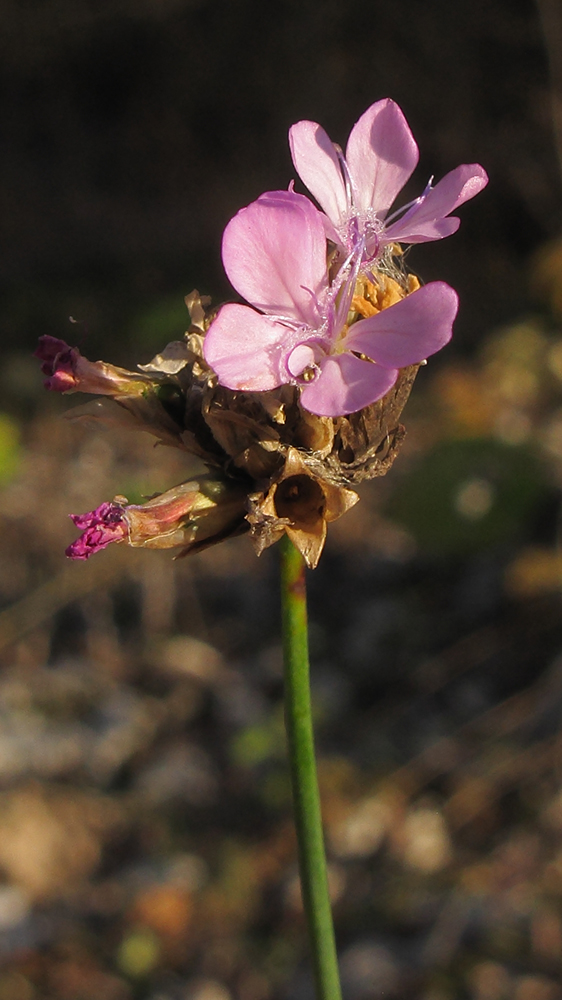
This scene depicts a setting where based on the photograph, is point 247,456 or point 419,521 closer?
point 247,456

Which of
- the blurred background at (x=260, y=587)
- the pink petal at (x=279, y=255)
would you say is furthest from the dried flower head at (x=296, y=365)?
the blurred background at (x=260, y=587)

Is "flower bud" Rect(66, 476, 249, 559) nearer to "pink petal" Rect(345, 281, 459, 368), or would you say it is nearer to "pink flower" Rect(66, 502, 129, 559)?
"pink flower" Rect(66, 502, 129, 559)

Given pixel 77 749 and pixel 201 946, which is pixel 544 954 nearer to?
pixel 201 946

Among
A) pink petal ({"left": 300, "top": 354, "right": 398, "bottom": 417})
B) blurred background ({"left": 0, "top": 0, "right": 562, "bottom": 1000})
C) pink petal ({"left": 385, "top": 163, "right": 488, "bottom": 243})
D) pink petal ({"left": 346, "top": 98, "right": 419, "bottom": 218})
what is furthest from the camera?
blurred background ({"left": 0, "top": 0, "right": 562, "bottom": 1000})

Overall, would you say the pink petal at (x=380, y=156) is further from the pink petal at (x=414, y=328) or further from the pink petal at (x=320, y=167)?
the pink petal at (x=414, y=328)

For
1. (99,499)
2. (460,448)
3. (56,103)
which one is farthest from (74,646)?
(56,103)

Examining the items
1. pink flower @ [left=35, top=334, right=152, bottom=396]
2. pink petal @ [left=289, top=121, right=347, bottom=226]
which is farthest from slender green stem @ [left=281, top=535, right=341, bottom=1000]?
pink petal @ [left=289, top=121, right=347, bottom=226]

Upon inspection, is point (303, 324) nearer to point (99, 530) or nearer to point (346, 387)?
point (346, 387)
